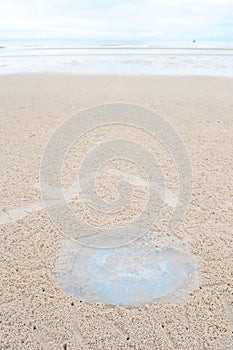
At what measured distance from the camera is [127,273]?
3539 millimetres

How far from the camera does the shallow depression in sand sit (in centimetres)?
327

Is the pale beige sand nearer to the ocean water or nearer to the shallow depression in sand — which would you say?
the shallow depression in sand

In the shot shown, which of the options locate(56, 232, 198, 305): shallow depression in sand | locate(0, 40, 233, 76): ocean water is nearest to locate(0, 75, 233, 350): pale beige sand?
locate(56, 232, 198, 305): shallow depression in sand

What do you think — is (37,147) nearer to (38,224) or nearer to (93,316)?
(38,224)

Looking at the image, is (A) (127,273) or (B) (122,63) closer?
(A) (127,273)

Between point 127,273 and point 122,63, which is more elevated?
point 127,273

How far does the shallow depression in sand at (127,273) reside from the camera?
3273mm

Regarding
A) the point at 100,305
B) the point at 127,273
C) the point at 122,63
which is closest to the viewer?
the point at 100,305

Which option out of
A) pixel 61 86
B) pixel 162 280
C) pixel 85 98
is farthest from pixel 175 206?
pixel 61 86

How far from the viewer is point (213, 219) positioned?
445 cm

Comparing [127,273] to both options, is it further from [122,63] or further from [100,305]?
[122,63]

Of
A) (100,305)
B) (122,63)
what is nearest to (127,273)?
(100,305)

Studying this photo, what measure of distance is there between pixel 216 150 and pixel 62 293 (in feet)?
14.8

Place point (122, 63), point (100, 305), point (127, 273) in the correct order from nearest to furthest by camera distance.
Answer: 1. point (100, 305)
2. point (127, 273)
3. point (122, 63)
